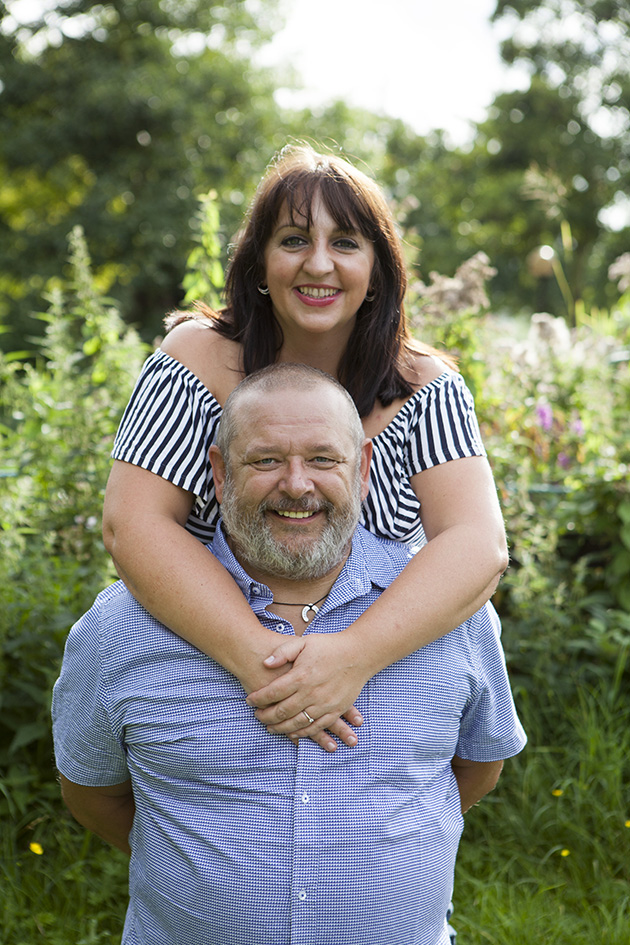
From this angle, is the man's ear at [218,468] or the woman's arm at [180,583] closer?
the woman's arm at [180,583]

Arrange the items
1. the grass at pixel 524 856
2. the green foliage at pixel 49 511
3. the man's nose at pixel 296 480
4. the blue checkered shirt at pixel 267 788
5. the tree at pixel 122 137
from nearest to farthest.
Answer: the blue checkered shirt at pixel 267 788
the man's nose at pixel 296 480
the grass at pixel 524 856
the green foliage at pixel 49 511
the tree at pixel 122 137

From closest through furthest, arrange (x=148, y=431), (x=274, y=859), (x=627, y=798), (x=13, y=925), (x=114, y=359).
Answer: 1. (x=274, y=859)
2. (x=148, y=431)
3. (x=13, y=925)
4. (x=627, y=798)
5. (x=114, y=359)

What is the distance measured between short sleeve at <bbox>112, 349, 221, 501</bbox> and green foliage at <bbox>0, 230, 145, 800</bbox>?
99 centimetres

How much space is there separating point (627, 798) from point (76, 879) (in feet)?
6.17

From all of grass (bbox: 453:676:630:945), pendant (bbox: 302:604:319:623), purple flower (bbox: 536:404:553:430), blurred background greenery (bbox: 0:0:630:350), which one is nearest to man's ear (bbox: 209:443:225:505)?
pendant (bbox: 302:604:319:623)

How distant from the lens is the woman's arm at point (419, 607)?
185cm

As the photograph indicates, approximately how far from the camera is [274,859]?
1.83 m

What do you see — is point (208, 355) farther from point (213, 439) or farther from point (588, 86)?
point (588, 86)

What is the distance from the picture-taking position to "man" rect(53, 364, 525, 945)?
1.84 m

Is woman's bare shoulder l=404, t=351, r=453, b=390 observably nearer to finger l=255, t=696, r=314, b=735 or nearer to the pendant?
the pendant

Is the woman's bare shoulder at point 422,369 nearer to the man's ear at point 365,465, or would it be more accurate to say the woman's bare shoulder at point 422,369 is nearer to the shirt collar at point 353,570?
the man's ear at point 365,465

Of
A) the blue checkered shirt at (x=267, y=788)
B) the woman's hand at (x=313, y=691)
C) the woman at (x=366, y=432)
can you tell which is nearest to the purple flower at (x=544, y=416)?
the woman at (x=366, y=432)

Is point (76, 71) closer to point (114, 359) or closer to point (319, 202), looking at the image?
point (114, 359)

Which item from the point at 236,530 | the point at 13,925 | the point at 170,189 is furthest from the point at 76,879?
the point at 170,189
